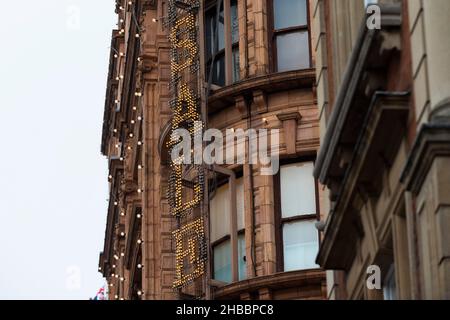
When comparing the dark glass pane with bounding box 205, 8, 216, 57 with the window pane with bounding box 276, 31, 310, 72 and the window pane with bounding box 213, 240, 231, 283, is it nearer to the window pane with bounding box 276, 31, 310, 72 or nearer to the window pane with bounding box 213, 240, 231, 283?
the window pane with bounding box 276, 31, 310, 72

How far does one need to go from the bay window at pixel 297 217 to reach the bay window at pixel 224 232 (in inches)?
39.0

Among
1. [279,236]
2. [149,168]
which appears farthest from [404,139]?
[149,168]

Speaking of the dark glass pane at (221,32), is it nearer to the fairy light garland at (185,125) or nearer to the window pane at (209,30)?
the window pane at (209,30)

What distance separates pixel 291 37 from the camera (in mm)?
40281

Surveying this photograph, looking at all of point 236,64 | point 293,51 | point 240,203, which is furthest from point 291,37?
point 240,203

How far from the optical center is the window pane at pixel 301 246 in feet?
125

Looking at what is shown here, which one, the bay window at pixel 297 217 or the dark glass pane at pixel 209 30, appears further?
the dark glass pane at pixel 209 30

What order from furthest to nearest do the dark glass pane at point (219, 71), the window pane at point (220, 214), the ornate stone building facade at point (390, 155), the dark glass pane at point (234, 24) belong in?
1. the dark glass pane at point (219, 71)
2. the dark glass pane at point (234, 24)
3. the window pane at point (220, 214)
4. the ornate stone building facade at point (390, 155)

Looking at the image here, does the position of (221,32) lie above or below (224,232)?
above

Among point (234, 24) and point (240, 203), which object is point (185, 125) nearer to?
point (234, 24)

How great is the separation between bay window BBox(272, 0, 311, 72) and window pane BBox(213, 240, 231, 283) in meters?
4.20

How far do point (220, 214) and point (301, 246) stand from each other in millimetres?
2522

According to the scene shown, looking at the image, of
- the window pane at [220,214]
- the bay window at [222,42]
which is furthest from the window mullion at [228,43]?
the window pane at [220,214]
